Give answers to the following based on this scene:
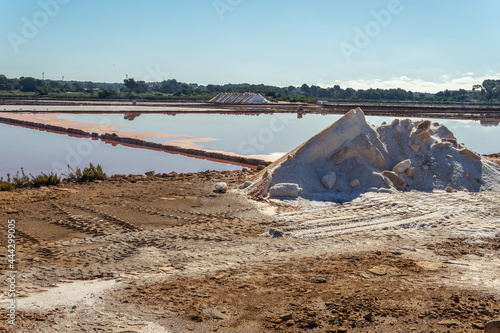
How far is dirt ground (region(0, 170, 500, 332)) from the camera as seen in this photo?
3873 mm

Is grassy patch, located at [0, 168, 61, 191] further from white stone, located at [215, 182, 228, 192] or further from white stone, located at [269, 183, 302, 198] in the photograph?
white stone, located at [269, 183, 302, 198]

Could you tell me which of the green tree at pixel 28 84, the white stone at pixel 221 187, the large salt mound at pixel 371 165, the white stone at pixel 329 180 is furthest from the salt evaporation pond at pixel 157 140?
the green tree at pixel 28 84

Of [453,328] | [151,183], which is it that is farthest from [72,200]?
[453,328]

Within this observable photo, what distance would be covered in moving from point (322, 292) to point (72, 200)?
516 cm

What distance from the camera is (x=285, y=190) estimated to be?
8.21 metres

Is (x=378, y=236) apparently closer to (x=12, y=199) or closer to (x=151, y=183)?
(x=151, y=183)

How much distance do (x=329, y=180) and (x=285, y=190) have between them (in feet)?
2.90

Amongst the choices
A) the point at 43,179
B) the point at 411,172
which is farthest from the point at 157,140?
the point at 411,172

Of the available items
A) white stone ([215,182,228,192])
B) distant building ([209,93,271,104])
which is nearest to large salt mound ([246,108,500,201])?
white stone ([215,182,228,192])

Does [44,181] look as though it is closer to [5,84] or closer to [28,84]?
[28,84]

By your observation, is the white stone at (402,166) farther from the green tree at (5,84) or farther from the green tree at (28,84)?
the green tree at (5,84)

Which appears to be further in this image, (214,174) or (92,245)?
(214,174)

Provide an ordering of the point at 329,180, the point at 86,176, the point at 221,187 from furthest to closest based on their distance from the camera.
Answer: the point at 86,176, the point at 221,187, the point at 329,180

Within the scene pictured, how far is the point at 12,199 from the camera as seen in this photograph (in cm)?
800
